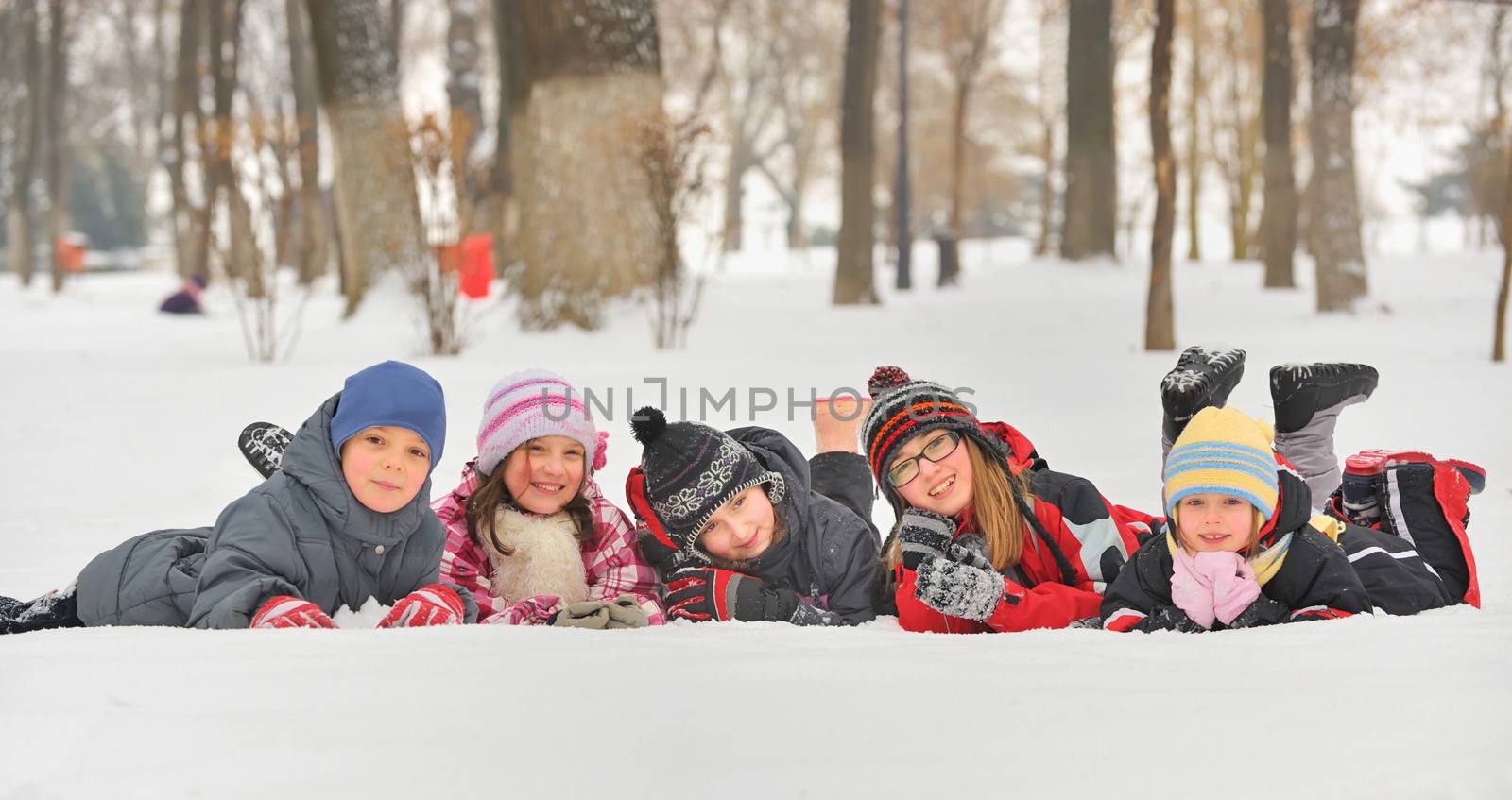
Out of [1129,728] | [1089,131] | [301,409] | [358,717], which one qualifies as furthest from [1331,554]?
[1089,131]

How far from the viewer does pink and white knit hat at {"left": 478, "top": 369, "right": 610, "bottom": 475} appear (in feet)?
11.7

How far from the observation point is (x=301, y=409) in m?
7.63

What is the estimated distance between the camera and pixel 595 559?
A: 3705mm

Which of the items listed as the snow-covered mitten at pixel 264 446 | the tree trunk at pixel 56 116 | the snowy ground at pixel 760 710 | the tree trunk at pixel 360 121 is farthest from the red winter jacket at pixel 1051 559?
the tree trunk at pixel 56 116

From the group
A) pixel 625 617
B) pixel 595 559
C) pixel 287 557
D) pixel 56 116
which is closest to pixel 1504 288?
pixel 595 559

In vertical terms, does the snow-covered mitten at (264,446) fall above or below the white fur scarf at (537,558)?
above

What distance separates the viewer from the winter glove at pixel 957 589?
3.08 m

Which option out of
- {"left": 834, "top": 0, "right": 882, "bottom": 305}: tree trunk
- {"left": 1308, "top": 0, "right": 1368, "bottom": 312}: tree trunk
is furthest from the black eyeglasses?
{"left": 834, "top": 0, "right": 882, "bottom": 305}: tree trunk

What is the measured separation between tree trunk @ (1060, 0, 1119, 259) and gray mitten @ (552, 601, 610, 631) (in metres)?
13.3

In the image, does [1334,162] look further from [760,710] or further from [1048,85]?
[1048,85]

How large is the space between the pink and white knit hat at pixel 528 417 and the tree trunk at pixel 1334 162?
32.5 feet

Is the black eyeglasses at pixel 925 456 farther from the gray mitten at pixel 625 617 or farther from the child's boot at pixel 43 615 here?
the child's boot at pixel 43 615

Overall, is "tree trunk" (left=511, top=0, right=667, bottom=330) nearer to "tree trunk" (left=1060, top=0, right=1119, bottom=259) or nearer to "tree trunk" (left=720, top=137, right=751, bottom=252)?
"tree trunk" (left=1060, top=0, right=1119, bottom=259)

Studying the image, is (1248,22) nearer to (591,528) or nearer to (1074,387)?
(1074,387)
